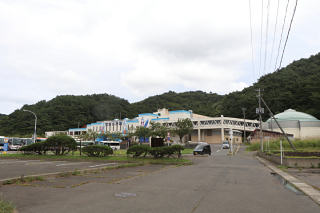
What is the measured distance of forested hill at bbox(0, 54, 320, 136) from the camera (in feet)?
267

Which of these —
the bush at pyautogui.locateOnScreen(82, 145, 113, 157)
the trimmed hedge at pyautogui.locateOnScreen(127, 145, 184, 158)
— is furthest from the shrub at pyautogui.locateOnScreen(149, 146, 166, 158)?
the bush at pyautogui.locateOnScreen(82, 145, 113, 157)

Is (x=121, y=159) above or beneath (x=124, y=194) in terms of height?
beneath

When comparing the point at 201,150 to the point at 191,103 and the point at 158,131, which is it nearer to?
the point at 158,131

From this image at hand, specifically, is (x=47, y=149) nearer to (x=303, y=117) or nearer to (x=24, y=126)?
(x=303, y=117)

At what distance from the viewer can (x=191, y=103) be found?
120938mm

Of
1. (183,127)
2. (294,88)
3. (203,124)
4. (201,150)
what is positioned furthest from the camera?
(294,88)

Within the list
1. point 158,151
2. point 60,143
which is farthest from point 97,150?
point 158,151

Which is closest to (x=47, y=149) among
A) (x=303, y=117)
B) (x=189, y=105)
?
(x=303, y=117)

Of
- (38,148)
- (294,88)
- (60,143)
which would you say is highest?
(294,88)

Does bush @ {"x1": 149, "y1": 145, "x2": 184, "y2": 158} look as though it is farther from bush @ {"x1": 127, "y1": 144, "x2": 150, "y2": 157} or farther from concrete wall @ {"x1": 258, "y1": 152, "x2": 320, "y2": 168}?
concrete wall @ {"x1": 258, "y1": 152, "x2": 320, "y2": 168}

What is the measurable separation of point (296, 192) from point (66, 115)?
373 feet

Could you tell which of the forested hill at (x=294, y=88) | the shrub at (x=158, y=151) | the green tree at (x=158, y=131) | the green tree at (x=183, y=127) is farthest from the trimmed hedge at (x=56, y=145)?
the forested hill at (x=294, y=88)

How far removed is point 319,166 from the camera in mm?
15625

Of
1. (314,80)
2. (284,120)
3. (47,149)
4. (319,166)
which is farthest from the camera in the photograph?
(314,80)
